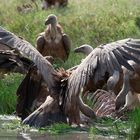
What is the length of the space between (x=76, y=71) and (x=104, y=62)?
92cm

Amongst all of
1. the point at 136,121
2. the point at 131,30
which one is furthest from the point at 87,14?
the point at 136,121

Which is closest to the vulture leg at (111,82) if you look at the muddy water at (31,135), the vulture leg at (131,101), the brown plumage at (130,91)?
the brown plumage at (130,91)

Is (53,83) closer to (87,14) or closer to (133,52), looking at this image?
(133,52)

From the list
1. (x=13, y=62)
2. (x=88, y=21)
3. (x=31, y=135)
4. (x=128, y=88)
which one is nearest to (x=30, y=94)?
(x=13, y=62)

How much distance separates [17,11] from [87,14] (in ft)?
8.37

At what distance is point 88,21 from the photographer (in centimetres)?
1969

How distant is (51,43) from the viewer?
15.4 metres

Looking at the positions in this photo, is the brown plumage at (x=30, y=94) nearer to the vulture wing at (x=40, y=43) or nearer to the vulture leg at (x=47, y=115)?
the vulture leg at (x=47, y=115)

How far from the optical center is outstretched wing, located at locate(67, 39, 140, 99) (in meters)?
8.87

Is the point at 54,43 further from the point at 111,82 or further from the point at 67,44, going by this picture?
the point at 111,82

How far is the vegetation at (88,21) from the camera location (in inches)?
735

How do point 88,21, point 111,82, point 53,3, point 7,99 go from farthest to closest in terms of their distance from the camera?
point 53,3 < point 88,21 < point 7,99 < point 111,82

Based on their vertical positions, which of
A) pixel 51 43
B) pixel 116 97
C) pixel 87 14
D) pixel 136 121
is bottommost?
pixel 136 121

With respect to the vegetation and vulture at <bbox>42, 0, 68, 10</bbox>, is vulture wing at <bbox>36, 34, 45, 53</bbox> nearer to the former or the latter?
the vegetation
